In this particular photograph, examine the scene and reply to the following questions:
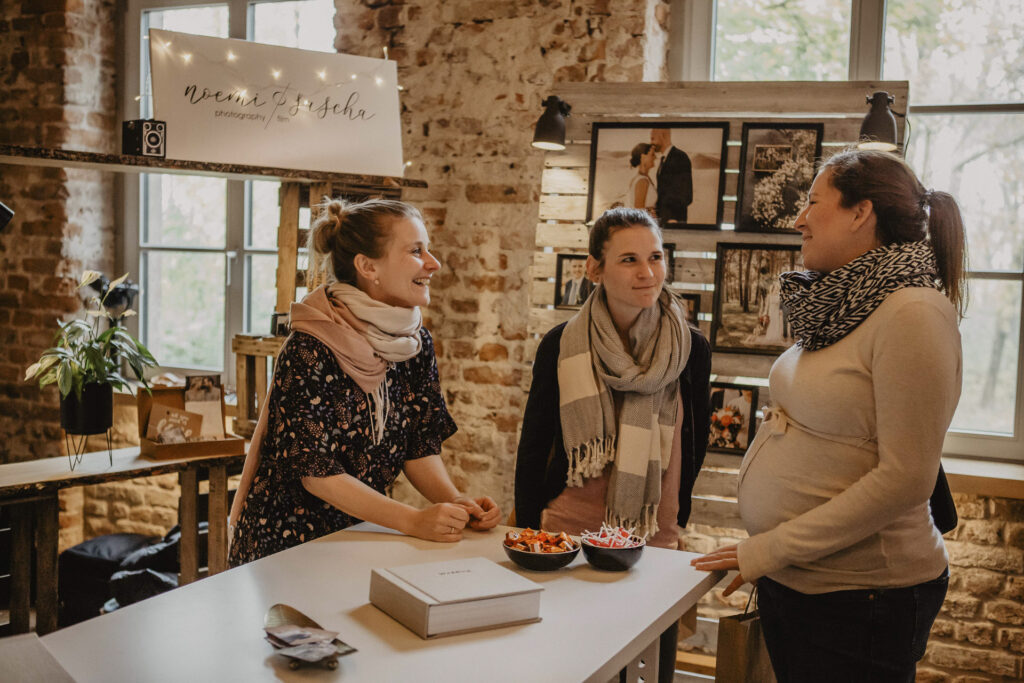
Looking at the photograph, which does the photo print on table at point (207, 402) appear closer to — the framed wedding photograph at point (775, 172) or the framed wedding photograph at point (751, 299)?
the framed wedding photograph at point (751, 299)

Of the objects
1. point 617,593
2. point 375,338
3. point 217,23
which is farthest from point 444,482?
point 217,23

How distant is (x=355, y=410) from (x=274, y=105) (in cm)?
176

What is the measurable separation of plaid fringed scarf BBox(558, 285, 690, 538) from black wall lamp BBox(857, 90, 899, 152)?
3.21 ft

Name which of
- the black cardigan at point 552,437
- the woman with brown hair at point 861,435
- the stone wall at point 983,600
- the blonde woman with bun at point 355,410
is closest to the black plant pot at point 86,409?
the blonde woman with bun at point 355,410

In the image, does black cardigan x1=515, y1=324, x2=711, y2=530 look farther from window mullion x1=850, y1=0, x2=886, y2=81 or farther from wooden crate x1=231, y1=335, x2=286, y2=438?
window mullion x1=850, y1=0, x2=886, y2=81

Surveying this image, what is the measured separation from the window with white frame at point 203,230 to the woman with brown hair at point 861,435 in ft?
11.7

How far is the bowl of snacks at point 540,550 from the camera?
1710 millimetres

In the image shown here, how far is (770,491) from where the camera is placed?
70.7 inches

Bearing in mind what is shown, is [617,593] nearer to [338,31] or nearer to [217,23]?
[338,31]

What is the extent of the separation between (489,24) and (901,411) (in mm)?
3010

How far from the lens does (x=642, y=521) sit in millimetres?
2352

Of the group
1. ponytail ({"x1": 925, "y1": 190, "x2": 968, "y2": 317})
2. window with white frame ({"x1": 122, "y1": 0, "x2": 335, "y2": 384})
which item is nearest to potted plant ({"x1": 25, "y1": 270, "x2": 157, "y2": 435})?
window with white frame ({"x1": 122, "y1": 0, "x2": 335, "y2": 384})

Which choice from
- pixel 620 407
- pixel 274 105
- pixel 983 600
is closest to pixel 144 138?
pixel 274 105

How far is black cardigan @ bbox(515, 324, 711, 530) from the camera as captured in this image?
242 centimetres
